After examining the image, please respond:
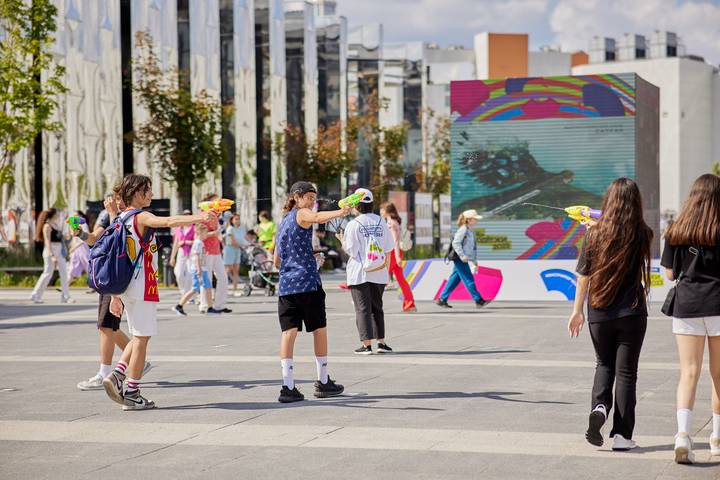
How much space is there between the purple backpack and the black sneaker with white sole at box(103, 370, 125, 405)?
0.68 m

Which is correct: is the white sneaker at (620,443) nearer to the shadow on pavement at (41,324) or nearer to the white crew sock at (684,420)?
the white crew sock at (684,420)

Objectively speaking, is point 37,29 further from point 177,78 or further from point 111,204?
point 111,204

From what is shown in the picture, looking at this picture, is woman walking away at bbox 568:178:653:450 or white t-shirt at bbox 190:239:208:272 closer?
woman walking away at bbox 568:178:653:450

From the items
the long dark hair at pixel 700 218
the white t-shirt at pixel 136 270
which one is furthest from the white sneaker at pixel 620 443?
the white t-shirt at pixel 136 270

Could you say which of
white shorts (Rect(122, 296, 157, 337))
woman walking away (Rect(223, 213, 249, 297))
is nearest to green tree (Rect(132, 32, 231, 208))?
woman walking away (Rect(223, 213, 249, 297))

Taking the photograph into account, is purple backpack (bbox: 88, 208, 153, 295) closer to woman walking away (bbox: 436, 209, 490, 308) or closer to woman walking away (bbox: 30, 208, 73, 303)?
woman walking away (bbox: 436, 209, 490, 308)

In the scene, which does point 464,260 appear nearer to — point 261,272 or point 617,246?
point 261,272

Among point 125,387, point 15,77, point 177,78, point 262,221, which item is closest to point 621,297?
point 125,387

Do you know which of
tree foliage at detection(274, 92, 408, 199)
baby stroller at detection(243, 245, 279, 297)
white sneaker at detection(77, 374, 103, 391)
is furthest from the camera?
tree foliage at detection(274, 92, 408, 199)

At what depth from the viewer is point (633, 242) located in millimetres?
7250

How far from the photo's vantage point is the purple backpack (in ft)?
29.4

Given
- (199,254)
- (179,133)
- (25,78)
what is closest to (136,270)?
(199,254)

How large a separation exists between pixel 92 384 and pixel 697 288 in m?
5.66

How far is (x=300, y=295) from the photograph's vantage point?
31.2 feet
